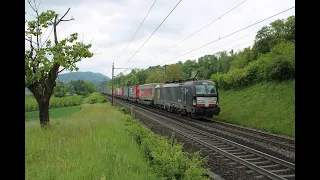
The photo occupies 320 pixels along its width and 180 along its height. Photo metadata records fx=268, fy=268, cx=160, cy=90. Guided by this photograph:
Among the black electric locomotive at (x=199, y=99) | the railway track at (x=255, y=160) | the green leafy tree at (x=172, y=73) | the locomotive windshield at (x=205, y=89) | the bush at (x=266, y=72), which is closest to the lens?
the railway track at (x=255, y=160)

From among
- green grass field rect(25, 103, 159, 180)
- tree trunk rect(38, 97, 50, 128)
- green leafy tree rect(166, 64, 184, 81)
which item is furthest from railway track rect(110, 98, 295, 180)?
green leafy tree rect(166, 64, 184, 81)

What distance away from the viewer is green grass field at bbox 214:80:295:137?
16062 millimetres

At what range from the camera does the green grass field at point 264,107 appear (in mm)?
16062

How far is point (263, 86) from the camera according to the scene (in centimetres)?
2484

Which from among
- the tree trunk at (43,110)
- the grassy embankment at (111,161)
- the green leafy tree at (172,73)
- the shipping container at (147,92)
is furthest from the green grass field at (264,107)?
the green leafy tree at (172,73)

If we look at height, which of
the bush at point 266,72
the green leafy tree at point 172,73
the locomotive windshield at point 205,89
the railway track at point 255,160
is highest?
the green leafy tree at point 172,73

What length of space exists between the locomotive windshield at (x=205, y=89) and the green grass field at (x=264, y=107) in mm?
2582

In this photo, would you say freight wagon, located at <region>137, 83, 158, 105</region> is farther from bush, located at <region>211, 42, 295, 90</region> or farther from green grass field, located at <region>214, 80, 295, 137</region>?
green grass field, located at <region>214, 80, 295, 137</region>

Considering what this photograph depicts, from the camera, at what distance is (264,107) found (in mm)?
20078

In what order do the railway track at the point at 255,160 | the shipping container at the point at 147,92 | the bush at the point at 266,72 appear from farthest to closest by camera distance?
1. the shipping container at the point at 147,92
2. the bush at the point at 266,72
3. the railway track at the point at 255,160

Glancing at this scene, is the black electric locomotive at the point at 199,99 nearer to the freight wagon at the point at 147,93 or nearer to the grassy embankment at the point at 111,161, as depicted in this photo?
the grassy embankment at the point at 111,161

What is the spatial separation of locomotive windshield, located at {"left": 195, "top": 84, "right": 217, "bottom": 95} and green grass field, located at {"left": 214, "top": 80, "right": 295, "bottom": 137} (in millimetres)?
2582
